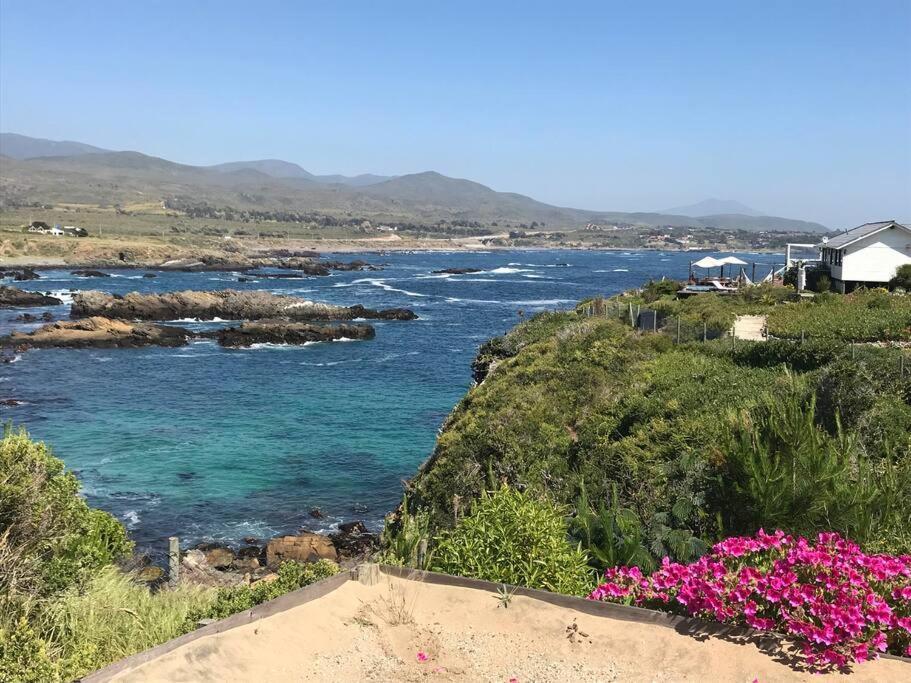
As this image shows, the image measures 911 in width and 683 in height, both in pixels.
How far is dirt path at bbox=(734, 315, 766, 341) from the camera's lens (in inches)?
1006

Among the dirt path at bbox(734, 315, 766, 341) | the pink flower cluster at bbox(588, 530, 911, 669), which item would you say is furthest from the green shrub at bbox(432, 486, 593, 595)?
the dirt path at bbox(734, 315, 766, 341)

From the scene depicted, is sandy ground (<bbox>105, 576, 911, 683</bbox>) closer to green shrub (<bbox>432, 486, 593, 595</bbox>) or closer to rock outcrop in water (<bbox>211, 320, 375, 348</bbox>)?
green shrub (<bbox>432, 486, 593, 595</bbox>)

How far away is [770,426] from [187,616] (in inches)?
290


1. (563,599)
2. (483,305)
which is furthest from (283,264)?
(563,599)

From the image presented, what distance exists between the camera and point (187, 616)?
8.20 metres

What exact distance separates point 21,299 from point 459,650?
72.2 m

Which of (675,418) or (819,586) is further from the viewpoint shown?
(675,418)

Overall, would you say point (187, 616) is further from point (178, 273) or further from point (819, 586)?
point (178, 273)

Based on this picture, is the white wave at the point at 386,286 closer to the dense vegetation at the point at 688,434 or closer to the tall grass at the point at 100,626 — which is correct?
the dense vegetation at the point at 688,434

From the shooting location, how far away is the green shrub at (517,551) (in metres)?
8.09

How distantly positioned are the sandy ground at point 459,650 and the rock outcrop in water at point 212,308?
5708cm

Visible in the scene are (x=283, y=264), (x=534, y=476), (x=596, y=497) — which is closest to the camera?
(x=596, y=497)

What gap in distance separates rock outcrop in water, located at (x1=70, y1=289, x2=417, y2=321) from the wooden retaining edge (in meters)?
56.2

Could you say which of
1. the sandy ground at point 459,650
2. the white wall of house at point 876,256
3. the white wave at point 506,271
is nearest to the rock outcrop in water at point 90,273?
the white wave at point 506,271
